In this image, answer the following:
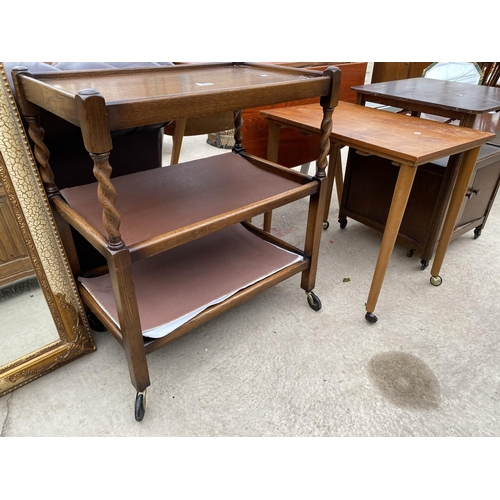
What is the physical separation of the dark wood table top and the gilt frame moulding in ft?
4.86

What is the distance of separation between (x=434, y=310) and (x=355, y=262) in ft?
1.48

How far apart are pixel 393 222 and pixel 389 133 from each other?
14.0 inches

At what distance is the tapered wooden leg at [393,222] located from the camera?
1297mm

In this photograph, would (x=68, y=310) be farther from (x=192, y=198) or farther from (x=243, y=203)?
(x=243, y=203)

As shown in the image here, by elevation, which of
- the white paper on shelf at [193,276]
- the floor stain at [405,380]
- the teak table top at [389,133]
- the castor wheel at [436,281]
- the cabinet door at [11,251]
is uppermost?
→ the teak table top at [389,133]

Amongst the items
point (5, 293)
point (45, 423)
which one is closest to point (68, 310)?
point (5, 293)

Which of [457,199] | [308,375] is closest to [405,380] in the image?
[308,375]

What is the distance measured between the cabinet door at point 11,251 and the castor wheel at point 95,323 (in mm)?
335

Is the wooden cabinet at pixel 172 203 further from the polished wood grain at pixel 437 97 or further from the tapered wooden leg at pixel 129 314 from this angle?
the polished wood grain at pixel 437 97

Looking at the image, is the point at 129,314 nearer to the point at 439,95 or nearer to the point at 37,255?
the point at 37,255

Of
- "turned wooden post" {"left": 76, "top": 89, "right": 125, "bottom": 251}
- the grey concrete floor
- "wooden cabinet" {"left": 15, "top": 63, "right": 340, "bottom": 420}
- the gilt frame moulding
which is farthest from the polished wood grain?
the gilt frame moulding

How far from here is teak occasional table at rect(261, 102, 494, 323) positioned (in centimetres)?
131

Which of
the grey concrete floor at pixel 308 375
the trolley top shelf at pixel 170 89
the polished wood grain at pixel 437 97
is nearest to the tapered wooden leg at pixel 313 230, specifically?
the grey concrete floor at pixel 308 375

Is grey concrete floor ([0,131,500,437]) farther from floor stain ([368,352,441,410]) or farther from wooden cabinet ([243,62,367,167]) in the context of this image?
wooden cabinet ([243,62,367,167])
